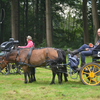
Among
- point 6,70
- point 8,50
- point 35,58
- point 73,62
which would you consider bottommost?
point 6,70

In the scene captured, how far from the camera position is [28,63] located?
29.7 feet

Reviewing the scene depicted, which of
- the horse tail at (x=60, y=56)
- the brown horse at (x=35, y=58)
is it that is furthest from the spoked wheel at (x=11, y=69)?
the horse tail at (x=60, y=56)

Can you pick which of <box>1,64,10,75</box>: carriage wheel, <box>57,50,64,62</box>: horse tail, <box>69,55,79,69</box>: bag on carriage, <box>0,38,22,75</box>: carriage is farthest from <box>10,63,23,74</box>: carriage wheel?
<box>69,55,79,69</box>: bag on carriage

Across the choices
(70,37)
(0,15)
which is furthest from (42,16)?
(0,15)

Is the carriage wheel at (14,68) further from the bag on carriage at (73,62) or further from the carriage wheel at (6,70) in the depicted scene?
the bag on carriage at (73,62)

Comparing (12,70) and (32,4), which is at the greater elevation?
(32,4)

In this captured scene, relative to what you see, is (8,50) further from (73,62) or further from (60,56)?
(73,62)

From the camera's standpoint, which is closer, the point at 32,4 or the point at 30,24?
the point at 30,24

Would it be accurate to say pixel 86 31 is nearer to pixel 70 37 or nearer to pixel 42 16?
pixel 42 16

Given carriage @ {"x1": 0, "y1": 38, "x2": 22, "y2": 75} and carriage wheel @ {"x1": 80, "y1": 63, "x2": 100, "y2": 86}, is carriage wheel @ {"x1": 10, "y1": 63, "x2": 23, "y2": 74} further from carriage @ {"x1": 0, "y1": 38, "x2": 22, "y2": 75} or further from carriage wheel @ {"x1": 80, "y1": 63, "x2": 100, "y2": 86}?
carriage wheel @ {"x1": 80, "y1": 63, "x2": 100, "y2": 86}

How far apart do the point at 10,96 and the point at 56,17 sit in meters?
29.4

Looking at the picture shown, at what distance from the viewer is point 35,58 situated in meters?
8.96

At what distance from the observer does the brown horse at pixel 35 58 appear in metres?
8.78

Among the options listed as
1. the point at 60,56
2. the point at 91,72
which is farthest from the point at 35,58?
the point at 91,72
